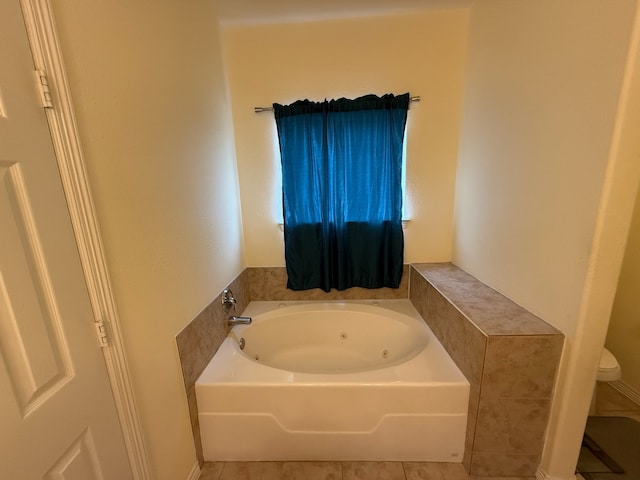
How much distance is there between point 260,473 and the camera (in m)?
1.38

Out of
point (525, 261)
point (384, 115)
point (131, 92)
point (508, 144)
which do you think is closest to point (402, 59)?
point (384, 115)

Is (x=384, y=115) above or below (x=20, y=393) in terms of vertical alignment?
above

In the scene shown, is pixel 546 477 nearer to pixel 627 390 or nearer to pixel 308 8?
pixel 627 390

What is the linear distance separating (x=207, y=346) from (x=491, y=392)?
143 cm

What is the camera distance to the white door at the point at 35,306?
A: 2.01 feet

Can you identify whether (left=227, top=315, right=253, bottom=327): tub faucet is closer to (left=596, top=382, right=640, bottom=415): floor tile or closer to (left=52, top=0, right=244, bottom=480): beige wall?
(left=52, top=0, right=244, bottom=480): beige wall

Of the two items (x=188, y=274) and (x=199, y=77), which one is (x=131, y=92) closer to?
(x=199, y=77)

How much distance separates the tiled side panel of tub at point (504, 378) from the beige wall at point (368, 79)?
949 mm

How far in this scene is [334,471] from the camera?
1375 mm

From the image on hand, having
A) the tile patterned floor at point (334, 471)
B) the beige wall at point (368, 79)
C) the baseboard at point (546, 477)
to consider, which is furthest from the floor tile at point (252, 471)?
the beige wall at point (368, 79)

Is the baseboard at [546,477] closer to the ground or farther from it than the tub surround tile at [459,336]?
closer to the ground

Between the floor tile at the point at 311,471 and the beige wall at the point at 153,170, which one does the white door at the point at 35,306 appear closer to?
the beige wall at the point at 153,170

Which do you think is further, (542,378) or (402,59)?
(402,59)

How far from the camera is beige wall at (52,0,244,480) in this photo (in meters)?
0.85
